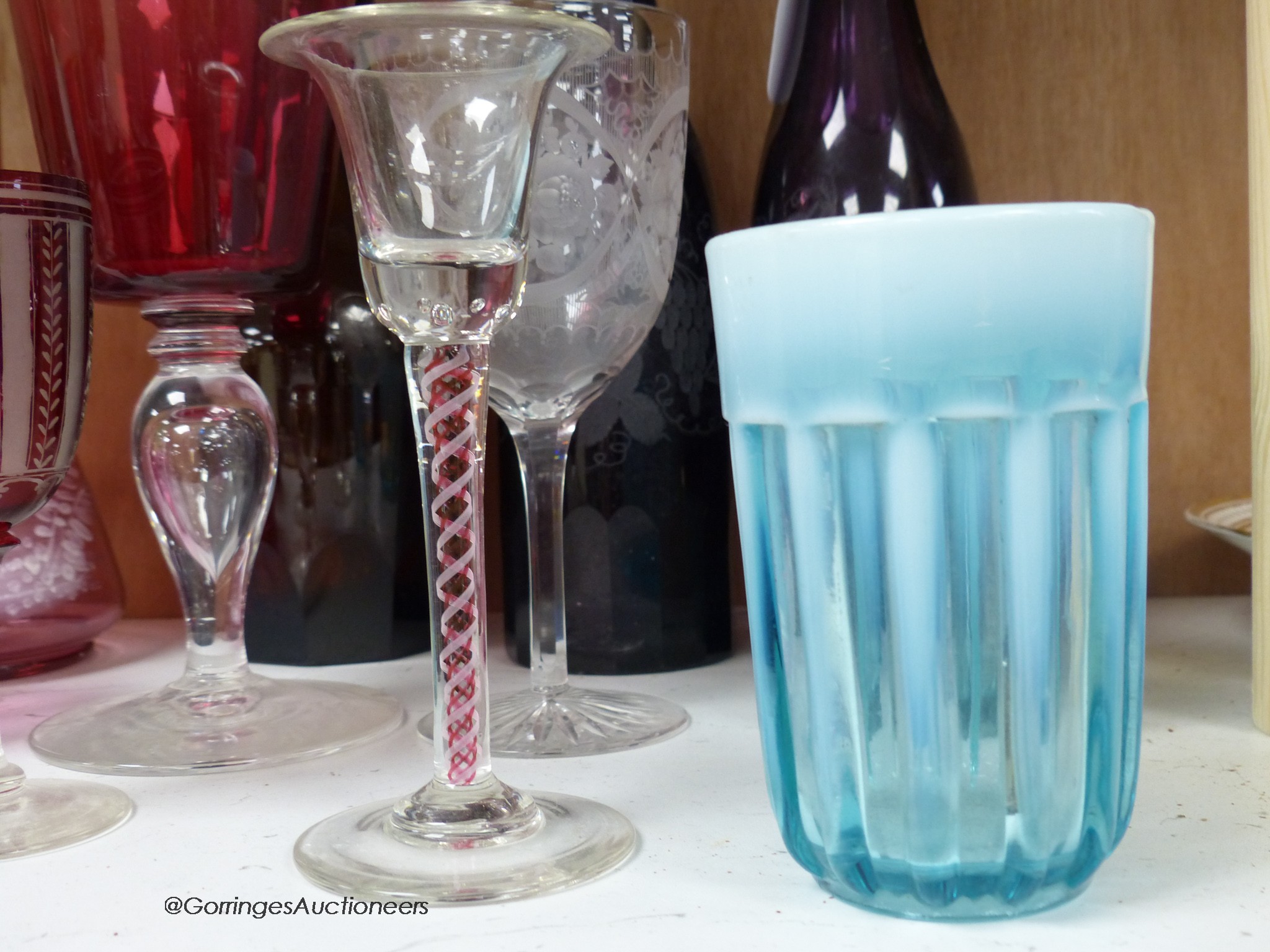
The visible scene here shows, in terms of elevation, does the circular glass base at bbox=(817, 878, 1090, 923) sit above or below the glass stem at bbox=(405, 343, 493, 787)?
below

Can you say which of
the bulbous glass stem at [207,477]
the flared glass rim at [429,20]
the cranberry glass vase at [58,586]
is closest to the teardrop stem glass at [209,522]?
the bulbous glass stem at [207,477]

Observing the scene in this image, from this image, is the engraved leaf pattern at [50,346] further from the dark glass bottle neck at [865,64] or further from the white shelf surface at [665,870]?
the dark glass bottle neck at [865,64]

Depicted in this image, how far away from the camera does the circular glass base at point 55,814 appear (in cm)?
36

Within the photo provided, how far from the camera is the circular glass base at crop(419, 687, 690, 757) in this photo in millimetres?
458

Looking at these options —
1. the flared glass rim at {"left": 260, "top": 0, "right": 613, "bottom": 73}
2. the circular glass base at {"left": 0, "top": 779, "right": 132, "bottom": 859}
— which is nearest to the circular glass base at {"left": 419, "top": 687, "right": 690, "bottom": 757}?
the circular glass base at {"left": 0, "top": 779, "right": 132, "bottom": 859}

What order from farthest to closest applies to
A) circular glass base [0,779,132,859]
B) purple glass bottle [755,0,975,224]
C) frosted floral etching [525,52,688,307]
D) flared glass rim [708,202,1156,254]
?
1. purple glass bottle [755,0,975,224]
2. frosted floral etching [525,52,688,307]
3. circular glass base [0,779,132,859]
4. flared glass rim [708,202,1156,254]

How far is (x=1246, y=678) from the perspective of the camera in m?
0.52

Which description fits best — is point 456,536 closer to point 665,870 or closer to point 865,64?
point 665,870

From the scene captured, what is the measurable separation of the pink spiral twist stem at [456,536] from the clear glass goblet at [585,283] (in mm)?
109

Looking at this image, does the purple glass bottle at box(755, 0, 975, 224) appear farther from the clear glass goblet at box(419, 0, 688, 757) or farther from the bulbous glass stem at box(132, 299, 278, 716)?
the bulbous glass stem at box(132, 299, 278, 716)

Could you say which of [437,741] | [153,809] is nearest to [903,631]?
[437,741]

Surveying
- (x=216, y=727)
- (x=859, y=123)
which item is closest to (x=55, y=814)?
(x=216, y=727)

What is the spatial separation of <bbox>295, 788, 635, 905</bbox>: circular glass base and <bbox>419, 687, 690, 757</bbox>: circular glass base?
3.3 inches

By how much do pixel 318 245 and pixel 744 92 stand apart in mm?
271
